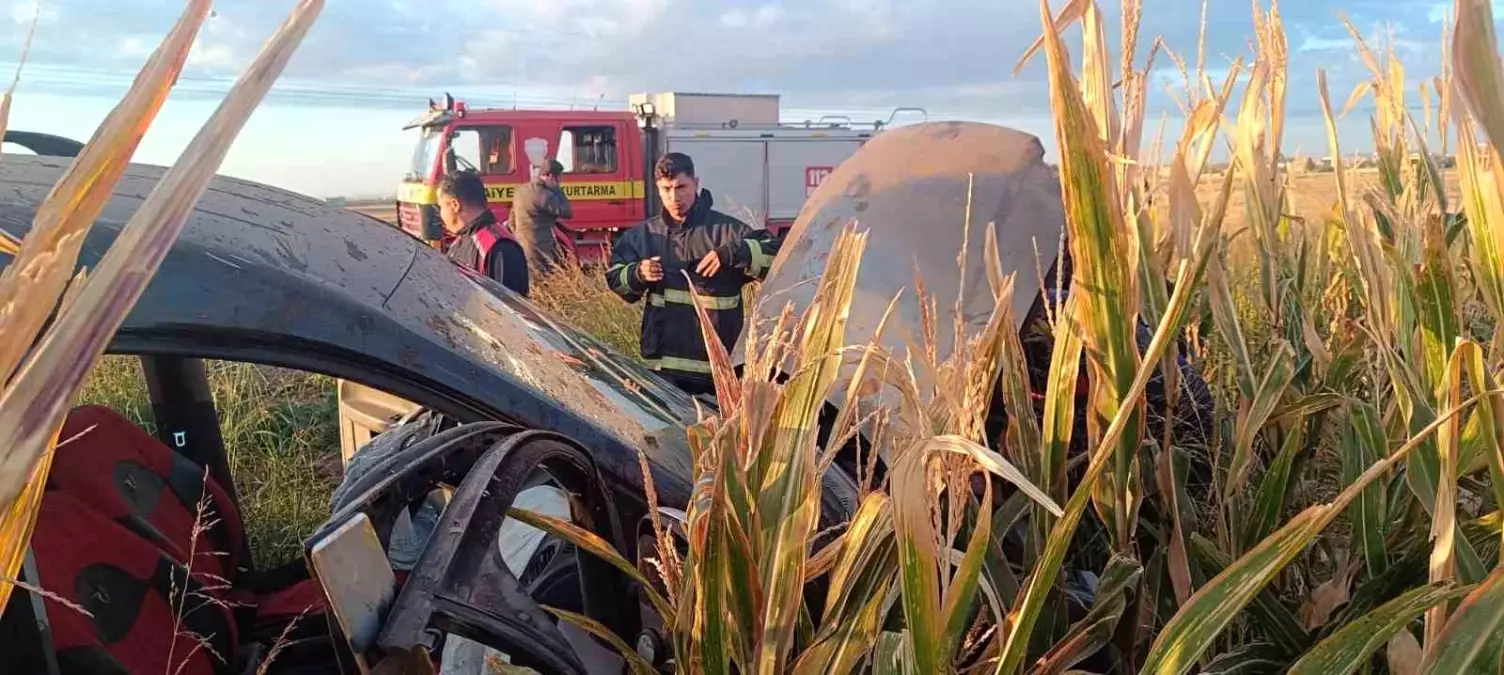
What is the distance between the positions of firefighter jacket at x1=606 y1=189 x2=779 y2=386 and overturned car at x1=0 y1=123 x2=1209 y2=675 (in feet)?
6.41

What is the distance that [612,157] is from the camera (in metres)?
12.8

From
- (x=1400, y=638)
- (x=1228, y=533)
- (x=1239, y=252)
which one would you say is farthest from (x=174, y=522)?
(x=1239, y=252)

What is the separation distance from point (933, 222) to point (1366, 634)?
1430 mm

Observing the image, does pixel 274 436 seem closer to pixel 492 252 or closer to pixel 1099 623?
pixel 492 252

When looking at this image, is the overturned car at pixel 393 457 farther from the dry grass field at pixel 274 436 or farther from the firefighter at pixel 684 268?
the firefighter at pixel 684 268

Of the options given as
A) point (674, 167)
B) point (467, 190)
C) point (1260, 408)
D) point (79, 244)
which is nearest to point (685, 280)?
point (674, 167)

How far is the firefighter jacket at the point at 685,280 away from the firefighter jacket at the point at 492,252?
59 centimetres

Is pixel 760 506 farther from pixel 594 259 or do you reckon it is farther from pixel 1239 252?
pixel 594 259

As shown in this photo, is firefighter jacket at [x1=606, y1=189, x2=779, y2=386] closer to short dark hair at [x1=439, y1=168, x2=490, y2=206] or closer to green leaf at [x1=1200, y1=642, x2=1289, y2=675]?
short dark hair at [x1=439, y1=168, x2=490, y2=206]

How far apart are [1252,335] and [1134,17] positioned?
1.43 metres

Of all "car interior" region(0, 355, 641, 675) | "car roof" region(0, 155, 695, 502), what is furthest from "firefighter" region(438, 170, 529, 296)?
"car roof" region(0, 155, 695, 502)

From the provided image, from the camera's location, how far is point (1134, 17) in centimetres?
124

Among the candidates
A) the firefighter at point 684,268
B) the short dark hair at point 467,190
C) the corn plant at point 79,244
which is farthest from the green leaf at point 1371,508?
the short dark hair at point 467,190

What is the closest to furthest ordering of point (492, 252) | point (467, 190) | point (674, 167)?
point (674, 167), point (492, 252), point (467, 190)
